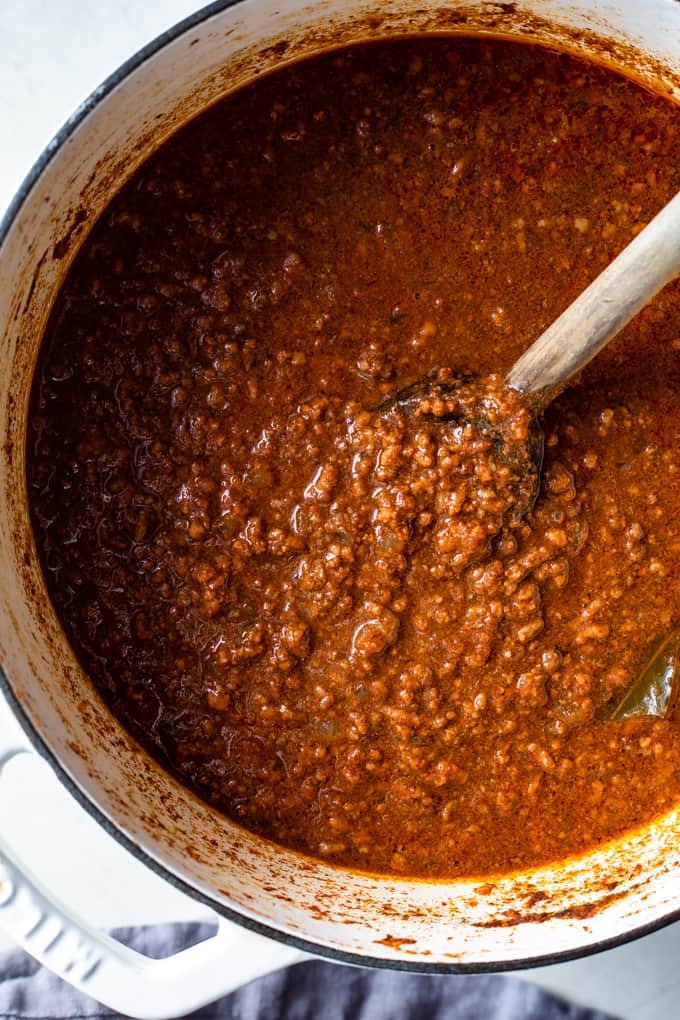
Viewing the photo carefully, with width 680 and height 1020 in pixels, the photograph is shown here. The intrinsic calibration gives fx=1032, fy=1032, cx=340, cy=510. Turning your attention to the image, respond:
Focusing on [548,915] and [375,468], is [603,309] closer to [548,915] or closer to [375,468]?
[375,468]

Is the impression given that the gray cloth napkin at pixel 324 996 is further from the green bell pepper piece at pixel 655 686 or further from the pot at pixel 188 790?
the green bell pepper piece at pixel 655 686

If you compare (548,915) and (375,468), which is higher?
(375,468)

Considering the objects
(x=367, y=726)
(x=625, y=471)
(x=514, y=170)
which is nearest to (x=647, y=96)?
(x=514, y=170)

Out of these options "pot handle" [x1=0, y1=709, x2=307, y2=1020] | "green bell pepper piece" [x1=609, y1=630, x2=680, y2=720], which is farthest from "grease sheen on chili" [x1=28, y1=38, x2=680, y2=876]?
"pot handle" [x1=0, y1=709, x2=307, y2=1020]

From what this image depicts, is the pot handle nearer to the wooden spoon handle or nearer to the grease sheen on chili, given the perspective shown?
the grease sheen on chili

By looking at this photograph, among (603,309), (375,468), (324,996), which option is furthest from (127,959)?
(603,309)

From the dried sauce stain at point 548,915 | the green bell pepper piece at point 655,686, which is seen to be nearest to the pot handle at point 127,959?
the dried sauce stain at point 548,915

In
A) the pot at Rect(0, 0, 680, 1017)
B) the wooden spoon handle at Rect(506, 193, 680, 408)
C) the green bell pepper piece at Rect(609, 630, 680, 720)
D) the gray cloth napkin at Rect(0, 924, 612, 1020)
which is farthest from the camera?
the gray cloth napkin at Rect(0, 924, 612, 1020)
